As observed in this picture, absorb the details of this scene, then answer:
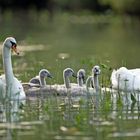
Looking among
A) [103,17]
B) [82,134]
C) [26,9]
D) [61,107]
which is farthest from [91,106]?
[26,9]

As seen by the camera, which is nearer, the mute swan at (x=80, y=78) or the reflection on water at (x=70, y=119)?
the reflection on water at (x=70, y=119)

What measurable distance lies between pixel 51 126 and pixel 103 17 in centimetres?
5693

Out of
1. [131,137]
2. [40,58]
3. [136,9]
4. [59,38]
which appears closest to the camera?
[131,137]

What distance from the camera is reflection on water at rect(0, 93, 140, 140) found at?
11.3 metres

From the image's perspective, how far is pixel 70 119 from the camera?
12.6 m

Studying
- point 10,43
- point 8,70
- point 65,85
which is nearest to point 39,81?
point 65,85

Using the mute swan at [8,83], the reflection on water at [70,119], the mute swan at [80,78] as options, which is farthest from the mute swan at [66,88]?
the reflection on water at [70,119]

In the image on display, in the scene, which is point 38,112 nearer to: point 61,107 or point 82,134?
point 61,107

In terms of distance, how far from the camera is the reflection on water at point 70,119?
37.2ft

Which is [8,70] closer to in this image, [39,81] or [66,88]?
[66,88]

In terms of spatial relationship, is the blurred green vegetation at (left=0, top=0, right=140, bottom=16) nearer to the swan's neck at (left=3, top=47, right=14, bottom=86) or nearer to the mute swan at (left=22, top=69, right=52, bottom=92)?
the mute swan at (left=22, top=69, right=52, bottom=92)

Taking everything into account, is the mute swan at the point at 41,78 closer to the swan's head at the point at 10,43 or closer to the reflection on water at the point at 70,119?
the swan's head at the point at 10,43

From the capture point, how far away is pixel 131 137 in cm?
1099

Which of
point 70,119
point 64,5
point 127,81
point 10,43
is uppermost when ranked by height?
point 64,5
